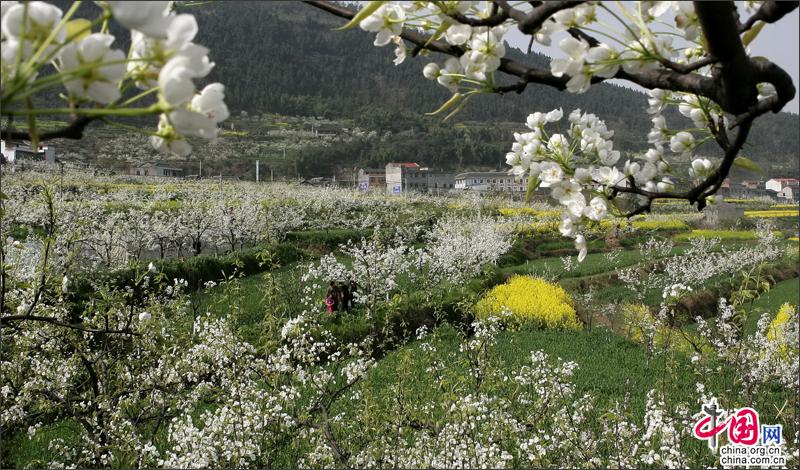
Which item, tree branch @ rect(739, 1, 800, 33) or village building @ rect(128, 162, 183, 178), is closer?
tree branch @ rect(739, 1, 800, 33)

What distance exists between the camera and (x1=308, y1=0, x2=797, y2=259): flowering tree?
843 millimetres

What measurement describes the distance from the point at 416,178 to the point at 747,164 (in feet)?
207

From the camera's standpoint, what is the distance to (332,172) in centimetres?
6738

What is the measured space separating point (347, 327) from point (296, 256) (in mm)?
7087

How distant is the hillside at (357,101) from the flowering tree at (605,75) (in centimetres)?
5913

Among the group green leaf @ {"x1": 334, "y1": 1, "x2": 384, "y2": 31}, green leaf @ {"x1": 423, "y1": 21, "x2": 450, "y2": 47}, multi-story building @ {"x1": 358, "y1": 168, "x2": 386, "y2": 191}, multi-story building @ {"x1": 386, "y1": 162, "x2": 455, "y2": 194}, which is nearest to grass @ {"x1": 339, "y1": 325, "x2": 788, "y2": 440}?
green leaf @ {"x1": 423, "y1": 21, "x2": 450, "y2": 47}

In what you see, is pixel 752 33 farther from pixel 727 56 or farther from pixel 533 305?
pixel 533 305

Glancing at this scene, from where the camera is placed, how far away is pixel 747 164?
1.10 m

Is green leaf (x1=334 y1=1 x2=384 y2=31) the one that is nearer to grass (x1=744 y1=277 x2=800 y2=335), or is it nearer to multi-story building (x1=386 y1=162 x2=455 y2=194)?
grass (x1=744 y1=277 x2=800 y2=335)

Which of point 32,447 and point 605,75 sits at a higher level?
point 605,75

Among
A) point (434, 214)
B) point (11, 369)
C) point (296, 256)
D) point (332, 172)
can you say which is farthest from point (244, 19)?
point (11, 369)

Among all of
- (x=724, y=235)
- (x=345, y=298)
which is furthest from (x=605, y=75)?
(x=724, y=235)

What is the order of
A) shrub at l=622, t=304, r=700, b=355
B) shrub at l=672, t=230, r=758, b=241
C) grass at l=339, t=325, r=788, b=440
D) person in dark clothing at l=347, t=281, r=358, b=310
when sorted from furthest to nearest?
shrub at l=672, t=230, r=758, b=241
person in dark clothing at l=347, t=281, r=358, b=310
shrub at l=622, t=304, r=700, b=355
grass at l=339, t=325, r=788, b=440

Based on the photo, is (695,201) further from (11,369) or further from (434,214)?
(434,214)
